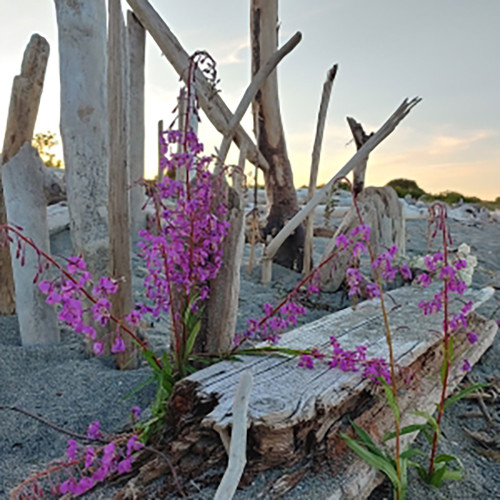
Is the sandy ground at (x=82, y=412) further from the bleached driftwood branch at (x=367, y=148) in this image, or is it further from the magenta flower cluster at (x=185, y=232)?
the bleached driftwood branch at (x=367, y=148)

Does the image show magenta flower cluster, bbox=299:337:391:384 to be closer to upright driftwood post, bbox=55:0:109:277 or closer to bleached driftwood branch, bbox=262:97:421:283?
upright driftwood post, bbox=55:0:109:277

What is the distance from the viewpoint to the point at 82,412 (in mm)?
2463

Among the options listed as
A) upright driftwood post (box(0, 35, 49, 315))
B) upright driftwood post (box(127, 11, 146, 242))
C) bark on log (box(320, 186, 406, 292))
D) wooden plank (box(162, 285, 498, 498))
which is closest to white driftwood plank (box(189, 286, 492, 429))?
wooden plank (box(162, 285, 498, 498))

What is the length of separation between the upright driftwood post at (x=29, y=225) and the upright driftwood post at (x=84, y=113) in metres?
0.40

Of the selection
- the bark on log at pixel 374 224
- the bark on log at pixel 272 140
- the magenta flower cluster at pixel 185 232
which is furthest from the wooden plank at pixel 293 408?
the bark on log at pixel 272 140

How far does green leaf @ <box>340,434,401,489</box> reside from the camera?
1.74m

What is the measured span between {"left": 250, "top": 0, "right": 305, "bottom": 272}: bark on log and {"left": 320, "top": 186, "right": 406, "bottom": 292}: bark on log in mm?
919

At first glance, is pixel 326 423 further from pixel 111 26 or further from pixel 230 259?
pixel 111 26

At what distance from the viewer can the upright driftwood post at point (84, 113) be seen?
287 cm

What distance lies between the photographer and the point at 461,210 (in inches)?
560

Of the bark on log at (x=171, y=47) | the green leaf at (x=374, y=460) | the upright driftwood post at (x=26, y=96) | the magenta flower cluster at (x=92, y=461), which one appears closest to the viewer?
the magenta flower cluster at (x=92, y=461)

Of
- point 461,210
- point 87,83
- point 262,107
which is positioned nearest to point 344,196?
point 461,210

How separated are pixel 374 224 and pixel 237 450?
398 centimetres

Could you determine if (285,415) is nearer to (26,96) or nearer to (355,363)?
(355,363)
